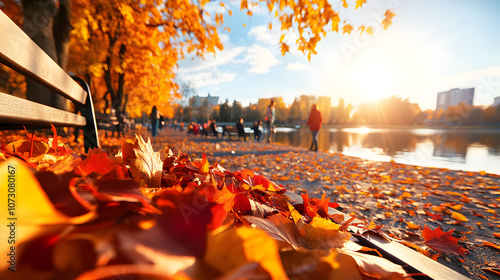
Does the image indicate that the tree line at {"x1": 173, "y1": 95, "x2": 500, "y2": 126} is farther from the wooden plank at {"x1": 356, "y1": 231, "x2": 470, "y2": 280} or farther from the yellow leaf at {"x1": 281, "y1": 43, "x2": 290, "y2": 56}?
the wooden plank at {"x1": 356, "y1": 231, "x2": 470, "y2": 280}

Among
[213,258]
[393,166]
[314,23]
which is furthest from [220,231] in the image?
[393,166]

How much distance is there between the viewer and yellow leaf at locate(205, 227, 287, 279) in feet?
1.13

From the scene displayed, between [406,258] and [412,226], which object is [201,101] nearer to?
[412,226]

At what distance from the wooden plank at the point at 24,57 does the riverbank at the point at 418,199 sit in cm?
173

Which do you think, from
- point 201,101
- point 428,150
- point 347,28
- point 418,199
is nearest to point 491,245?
point 418,199

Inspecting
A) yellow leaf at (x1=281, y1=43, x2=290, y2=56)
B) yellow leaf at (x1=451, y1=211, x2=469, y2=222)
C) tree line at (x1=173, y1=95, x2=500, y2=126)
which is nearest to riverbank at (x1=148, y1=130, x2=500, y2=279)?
yellow leaf at (x1=451, y1=211, x2=469, y2=222)

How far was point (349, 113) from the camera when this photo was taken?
8462cm

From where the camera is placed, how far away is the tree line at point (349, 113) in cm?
5919

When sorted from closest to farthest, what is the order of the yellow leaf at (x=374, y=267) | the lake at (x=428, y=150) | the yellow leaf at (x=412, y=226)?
the yellow leaf at (x=374, y=267)
the yellow leaf at (x=412, y=226)
the lake at (x=428, y=150)

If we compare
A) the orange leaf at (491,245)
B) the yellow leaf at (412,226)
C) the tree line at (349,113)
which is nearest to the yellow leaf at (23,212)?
the yellow leaf at (412,226)

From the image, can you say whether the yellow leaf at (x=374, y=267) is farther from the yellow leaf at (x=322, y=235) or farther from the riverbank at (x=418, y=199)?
the riverbank at (x=418, y=199)

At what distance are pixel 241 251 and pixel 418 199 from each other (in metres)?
4.18

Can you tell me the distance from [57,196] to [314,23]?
5015mm

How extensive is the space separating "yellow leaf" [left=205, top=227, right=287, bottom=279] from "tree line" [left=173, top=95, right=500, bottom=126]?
65292 millimetres
